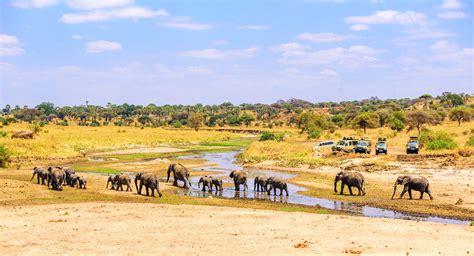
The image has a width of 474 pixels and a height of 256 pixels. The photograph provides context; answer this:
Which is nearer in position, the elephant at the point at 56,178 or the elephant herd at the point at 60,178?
the elephant at the point at 56,178

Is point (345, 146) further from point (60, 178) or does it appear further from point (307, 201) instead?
point (60, 178)

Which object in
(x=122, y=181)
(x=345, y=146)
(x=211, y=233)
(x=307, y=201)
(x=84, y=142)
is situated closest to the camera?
(x=211, y=233)

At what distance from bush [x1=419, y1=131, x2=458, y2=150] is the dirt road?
121 ft

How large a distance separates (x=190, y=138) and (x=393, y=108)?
59428mm

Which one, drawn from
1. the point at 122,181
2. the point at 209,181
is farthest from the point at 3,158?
the point at 209,181

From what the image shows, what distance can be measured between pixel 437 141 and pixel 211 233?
4509 cm

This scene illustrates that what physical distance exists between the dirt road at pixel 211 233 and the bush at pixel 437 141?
121 feet

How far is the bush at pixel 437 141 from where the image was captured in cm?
5859

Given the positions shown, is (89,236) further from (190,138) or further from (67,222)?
(190,138)

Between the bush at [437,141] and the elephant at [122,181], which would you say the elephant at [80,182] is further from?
the bush at [437,141]

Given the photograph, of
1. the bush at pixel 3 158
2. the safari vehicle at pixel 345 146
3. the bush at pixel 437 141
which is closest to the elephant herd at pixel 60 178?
the bush at pixel 3 158

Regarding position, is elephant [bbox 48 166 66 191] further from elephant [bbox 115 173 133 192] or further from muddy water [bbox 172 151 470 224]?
muddy water [bbox 172 151 470 224]

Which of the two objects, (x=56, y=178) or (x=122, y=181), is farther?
(x=122, y=181)

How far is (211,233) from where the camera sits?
854 inches
